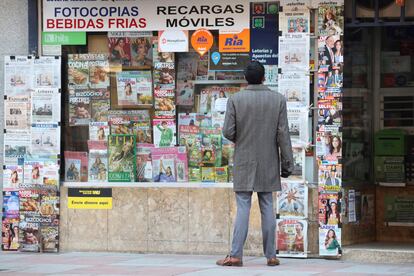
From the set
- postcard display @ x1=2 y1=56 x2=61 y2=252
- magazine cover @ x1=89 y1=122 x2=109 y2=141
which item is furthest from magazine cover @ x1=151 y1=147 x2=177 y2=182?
postcard display @ x1=2 y1=56 x2=61 y2=252

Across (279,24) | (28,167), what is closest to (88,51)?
(28,167)

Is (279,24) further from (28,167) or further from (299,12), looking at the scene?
(28,167)

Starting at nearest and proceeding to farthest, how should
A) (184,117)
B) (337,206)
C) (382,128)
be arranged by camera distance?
1. (337,206)
2. (184,117)
3. (382,128)

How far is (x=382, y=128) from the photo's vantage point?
11.7 m

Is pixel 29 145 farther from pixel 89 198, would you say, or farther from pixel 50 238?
pixel 50 238

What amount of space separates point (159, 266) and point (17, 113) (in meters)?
2.75

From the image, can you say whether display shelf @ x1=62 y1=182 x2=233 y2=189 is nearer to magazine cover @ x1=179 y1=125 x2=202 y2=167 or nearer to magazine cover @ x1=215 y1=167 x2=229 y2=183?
magazine cover @ x1=215 y1=167 x2=229 y2=183

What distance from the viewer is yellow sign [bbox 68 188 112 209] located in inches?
427

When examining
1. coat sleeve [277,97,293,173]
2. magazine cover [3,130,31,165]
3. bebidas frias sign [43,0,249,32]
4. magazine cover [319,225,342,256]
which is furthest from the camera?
magazine cover [3,130,31,165]

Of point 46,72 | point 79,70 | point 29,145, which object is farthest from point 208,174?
point 46,72

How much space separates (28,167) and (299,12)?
3507 mm

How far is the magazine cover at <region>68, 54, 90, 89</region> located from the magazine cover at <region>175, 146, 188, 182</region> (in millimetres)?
1344

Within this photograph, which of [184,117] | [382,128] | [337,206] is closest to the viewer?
[337,206]

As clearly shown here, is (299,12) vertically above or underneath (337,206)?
above
